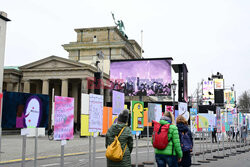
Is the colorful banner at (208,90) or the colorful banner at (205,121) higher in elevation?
the colorful banner at (208,90)

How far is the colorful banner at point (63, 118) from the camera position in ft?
23.0

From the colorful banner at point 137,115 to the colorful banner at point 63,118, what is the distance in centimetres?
333

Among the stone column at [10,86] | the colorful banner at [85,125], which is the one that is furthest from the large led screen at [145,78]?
the colorful banner at [85,125]

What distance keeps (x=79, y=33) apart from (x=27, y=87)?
24.7m

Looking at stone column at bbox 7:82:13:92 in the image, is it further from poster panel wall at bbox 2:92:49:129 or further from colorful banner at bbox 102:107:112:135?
poster panel wall at bbox 2:92:49:129

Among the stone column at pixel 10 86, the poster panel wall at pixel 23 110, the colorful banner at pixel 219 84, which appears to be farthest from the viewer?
the colorful banner at pixel 219 84

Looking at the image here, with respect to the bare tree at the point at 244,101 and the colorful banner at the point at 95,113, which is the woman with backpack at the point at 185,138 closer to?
the colorful banner at the point at 95,113

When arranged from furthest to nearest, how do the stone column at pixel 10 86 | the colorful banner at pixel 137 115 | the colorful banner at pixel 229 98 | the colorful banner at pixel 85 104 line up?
the colorful banner at pixel 229 98
the stone column at pixel 10 86
the colorful banner at pixel 137 115
the colorful banner at pixel 85 104

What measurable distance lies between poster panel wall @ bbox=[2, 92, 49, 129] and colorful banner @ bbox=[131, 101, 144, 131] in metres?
3.96

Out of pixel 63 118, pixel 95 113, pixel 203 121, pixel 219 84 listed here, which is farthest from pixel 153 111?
pixel 219 84

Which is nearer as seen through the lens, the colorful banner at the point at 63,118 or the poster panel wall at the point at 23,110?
the poster panel wall at the point at 23,110

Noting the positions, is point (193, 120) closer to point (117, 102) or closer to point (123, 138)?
point (117, 102)

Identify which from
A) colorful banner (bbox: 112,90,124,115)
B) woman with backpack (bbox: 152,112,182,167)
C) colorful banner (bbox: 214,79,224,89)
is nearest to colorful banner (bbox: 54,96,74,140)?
woman with backpack (bbox: 152,112,182,167)

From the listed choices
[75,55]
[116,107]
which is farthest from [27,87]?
[116,107]
